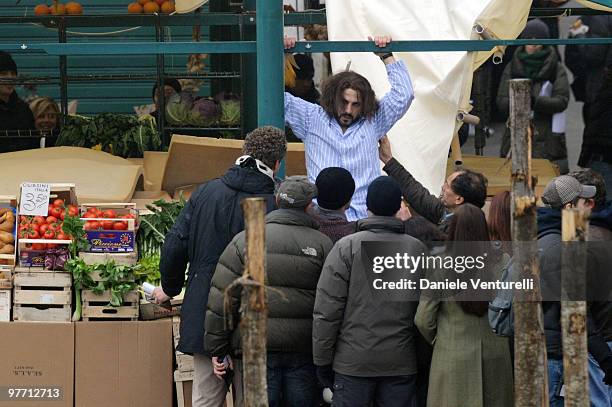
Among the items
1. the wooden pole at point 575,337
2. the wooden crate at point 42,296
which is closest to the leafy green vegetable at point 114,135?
the wooden crate at point 42,296

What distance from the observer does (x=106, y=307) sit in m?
6.94

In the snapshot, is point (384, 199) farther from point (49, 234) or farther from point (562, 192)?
point (49, 234)

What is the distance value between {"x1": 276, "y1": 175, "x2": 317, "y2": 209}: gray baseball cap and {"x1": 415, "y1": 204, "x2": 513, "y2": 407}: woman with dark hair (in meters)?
0.69

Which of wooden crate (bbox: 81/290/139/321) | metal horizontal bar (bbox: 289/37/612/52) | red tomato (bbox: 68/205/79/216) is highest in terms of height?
metal horizontal bar (bbox: 289/37/612/52)

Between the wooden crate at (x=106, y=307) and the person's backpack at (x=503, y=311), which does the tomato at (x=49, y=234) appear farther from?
the person's backpack at (x=503, y=311)

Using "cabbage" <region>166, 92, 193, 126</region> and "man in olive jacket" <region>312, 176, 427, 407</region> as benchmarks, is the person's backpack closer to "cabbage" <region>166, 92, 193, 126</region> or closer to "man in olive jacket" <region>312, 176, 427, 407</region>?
"man in olive jacket" <region>312, 176, 427, 407</region>

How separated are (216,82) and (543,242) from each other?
6.40m

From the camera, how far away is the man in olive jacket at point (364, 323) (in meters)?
5.54

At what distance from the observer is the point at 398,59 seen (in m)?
7.76

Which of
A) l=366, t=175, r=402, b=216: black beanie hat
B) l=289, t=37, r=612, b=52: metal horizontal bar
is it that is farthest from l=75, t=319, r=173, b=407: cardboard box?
l=366, t=175, r=402, b=216: black beanie hat

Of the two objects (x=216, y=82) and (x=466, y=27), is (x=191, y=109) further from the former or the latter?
(x=466, y=27)

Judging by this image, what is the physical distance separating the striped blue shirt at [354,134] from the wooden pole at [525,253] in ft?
7.21

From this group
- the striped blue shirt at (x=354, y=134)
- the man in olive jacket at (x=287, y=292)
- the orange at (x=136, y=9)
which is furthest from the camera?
the orange at (x=136, y=9)

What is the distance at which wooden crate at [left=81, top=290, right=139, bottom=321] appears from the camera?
22.8ft
